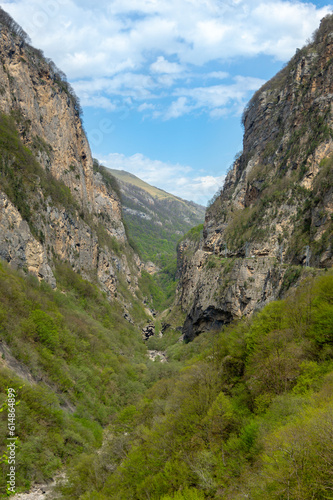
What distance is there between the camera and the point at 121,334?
71.9m

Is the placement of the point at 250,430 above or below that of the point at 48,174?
below

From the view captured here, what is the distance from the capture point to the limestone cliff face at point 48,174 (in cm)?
5130

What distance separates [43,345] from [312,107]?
57532mm

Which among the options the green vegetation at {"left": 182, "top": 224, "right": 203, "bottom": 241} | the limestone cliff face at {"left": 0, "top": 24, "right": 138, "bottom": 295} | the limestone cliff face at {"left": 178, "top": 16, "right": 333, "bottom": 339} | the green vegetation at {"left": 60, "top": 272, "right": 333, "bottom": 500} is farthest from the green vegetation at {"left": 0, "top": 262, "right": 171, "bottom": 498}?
the green vegetation at {"left": 182, "top": 224, "right": 203, "bottom": 241}

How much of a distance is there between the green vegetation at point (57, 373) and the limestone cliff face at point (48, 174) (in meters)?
5.59

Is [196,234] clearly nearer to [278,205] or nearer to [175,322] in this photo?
[175,322]

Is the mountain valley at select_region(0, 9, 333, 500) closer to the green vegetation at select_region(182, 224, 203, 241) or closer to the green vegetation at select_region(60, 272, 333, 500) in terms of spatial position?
the green vegetation at select_region(60, 272, 333, 500)

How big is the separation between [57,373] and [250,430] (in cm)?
2905

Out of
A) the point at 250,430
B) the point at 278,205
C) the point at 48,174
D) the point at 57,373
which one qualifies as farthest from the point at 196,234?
the point at 250,430

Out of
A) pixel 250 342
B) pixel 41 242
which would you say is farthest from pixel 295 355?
pixel 41 242

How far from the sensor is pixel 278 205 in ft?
178

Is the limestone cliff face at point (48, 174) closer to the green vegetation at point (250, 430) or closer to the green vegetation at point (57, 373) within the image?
the green vegetation at point (57, 373)

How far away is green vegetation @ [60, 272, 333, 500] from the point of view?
26.8 feet

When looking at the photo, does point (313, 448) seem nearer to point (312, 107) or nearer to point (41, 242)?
point (41, 242)
